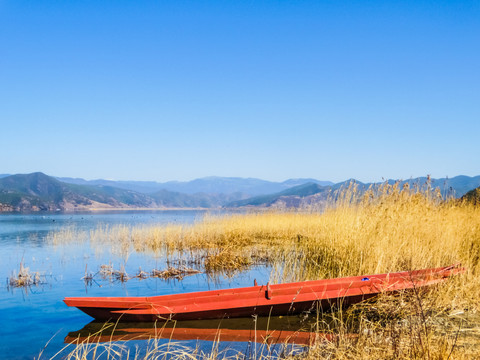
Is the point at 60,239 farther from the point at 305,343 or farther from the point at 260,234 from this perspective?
the point at 305,343

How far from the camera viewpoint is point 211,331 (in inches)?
246

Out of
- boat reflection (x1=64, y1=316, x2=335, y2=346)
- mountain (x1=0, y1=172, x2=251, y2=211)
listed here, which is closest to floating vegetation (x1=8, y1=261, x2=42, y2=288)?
boat reflection (x1=64, y1=316, x2=335, y2=346)

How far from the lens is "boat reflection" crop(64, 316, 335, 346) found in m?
5.93

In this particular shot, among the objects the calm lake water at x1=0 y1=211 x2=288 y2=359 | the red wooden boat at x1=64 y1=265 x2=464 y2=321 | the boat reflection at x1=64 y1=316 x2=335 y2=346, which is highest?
the red wooden boat at x1=64 y1=265 x2=464 y2=321

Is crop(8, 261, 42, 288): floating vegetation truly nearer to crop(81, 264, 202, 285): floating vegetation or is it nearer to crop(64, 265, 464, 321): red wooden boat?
crop(81, 264, 202, 285): floating vegetation

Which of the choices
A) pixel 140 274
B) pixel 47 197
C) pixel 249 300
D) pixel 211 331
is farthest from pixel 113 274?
pixel 47 197

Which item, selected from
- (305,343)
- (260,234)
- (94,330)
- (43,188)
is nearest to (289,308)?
(305,343)

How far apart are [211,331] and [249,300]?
79 cm

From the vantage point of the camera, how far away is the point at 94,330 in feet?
21.5

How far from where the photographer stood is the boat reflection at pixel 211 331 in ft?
19.5

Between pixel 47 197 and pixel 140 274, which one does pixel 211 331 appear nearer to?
pixel 140 274

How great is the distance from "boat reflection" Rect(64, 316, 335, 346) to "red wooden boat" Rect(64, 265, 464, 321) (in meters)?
0.14

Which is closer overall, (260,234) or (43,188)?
(260,234)

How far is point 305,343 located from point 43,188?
198 m
